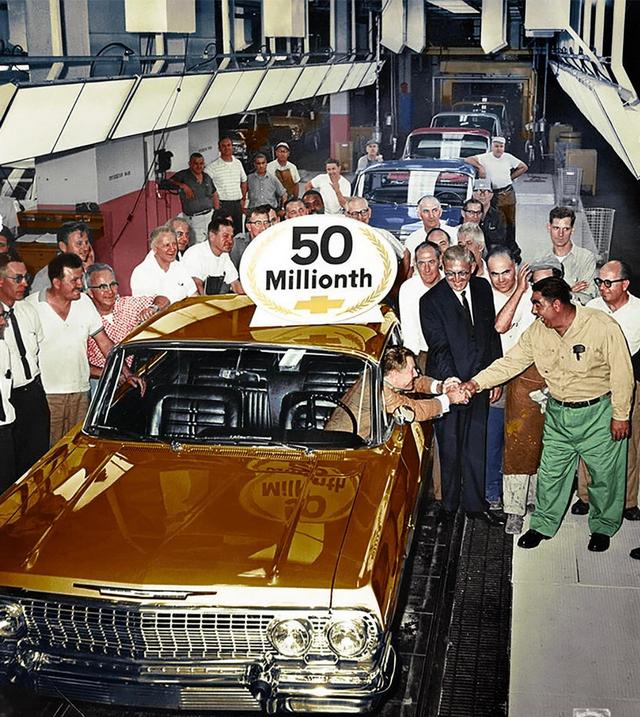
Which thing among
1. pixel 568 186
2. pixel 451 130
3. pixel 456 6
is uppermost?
pixel 456 6

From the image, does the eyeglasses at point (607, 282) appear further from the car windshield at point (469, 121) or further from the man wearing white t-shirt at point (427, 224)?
the car windshield at point (469, 121)

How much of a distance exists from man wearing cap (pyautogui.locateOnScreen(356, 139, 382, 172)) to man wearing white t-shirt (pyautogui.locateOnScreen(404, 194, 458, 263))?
331 mm

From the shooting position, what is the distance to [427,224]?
18.9 ft

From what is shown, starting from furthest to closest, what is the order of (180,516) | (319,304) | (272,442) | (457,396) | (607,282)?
(607,282) → (457,396) → (319,304) → (272,442) → (180,516)

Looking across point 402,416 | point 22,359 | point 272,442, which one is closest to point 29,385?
point 22,359

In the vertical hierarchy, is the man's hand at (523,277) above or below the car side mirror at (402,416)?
above

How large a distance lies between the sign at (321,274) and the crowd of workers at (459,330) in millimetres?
413

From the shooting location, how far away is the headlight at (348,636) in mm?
3445

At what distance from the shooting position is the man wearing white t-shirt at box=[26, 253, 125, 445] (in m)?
5.29

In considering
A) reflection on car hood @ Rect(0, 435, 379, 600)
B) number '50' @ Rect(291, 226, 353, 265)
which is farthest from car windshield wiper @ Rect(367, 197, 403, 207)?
reflection on car hood @ Rect(0, 435, 379, 600)

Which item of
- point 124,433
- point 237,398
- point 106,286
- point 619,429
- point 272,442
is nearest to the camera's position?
point 272,442

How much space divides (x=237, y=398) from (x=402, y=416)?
2.27ft

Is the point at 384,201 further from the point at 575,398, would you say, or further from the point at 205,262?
the point at 575,398

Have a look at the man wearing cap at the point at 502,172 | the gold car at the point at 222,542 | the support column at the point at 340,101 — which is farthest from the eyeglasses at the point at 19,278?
the man wearing cap at the point at 502,172
